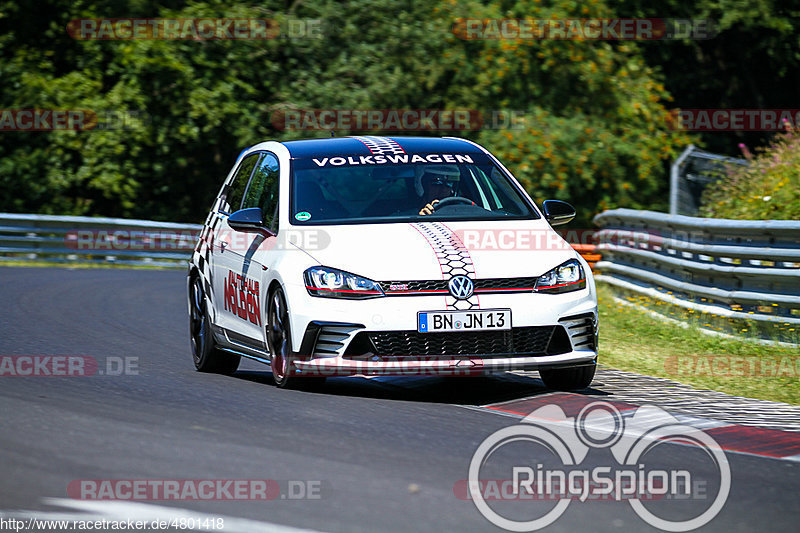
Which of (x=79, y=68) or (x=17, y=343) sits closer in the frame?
(x=17, y=343)

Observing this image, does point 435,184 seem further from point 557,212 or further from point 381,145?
point 557,212

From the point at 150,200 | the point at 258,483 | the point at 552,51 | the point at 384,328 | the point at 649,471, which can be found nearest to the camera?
the point at 258,483

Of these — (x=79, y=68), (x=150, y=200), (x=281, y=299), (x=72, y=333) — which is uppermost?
(x=281, y=299)

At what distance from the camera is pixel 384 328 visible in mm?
8242

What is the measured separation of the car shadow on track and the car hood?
0.88 m

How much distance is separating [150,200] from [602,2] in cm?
1201

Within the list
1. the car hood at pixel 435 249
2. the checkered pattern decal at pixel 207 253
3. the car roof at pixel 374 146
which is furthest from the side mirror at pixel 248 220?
the checkered pattern decal at pixel 207 253

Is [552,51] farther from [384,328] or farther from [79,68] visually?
[384,328]

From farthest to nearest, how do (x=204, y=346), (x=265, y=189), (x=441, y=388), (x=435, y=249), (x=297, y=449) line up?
(x=204, y=346) → (x=265, y=189) → (x=441, y=388) → (x=435, y=249) → (x=297, y=449)

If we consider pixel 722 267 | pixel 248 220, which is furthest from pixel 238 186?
pixel 722 267

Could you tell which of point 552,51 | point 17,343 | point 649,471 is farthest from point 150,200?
point 649,471

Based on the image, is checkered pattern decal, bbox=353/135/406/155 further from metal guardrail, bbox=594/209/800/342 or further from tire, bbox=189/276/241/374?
metal guardrail, bbox=594/209/800/342

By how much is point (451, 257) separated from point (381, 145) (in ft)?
6.19

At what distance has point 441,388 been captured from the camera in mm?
9430
